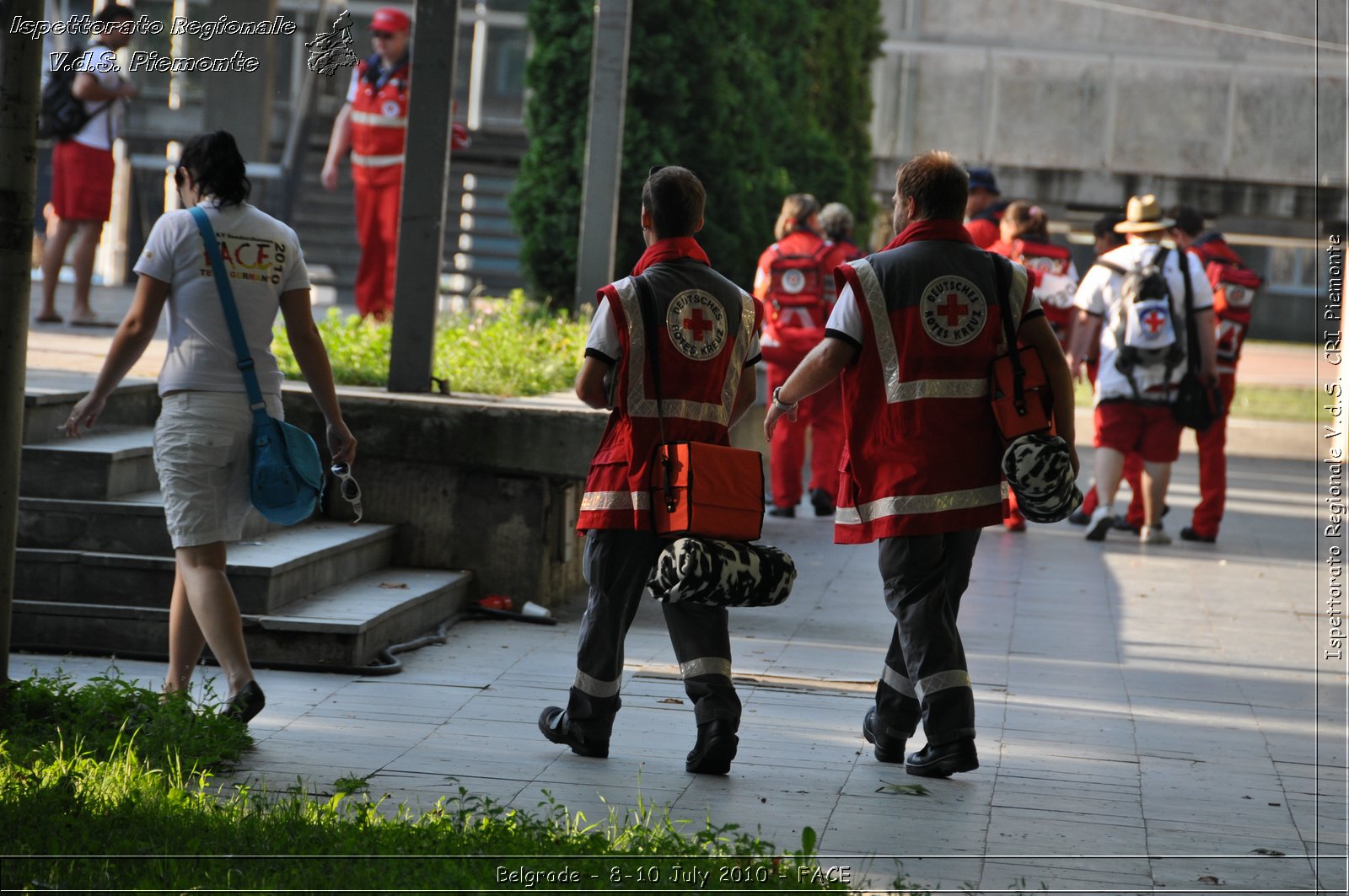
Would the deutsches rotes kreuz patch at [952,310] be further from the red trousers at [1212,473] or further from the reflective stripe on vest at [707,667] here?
the red trousers at [1212,473]

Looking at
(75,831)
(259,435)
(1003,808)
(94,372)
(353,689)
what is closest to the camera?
(75,831)

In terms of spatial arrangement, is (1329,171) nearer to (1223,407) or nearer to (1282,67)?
(1282,67)

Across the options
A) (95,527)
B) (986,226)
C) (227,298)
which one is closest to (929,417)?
(227,298)

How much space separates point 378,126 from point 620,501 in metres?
7.10

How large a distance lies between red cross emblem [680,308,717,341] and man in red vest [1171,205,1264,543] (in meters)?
7.46

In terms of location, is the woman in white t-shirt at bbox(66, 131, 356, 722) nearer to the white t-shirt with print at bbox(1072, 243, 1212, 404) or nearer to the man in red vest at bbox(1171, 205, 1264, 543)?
the white t-shirt with print at bbox(1072, 243, 1212, 404)

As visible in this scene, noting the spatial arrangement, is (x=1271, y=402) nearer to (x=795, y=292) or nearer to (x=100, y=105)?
(x=795, y=292)

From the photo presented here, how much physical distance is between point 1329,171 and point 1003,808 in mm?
22912

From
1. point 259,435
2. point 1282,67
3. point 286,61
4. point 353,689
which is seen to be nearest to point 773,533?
point 353,689

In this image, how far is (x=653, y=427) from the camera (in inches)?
219

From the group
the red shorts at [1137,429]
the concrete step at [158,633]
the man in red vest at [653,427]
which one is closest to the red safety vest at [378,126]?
the red shorts at [1137,429]

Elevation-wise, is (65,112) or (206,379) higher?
(65,112)

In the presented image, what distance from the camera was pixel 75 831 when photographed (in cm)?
441

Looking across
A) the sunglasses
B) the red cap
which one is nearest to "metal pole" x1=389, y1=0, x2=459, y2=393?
the sunglasses
